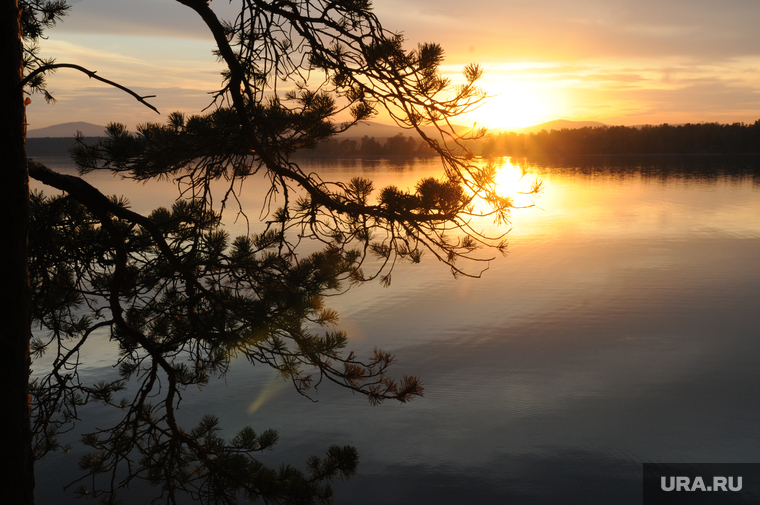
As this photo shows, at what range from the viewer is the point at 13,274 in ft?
7.15

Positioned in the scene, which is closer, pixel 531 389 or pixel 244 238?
pixel 244 238

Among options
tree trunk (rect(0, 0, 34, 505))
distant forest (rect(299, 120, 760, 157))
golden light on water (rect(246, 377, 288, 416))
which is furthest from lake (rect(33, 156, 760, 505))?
distant forest (rect(299, 120, 760, 157))

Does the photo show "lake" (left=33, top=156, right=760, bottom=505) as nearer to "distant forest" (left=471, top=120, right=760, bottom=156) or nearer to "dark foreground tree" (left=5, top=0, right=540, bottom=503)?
"dark foreground tree" (left=5, top=0, right=540, bottom=503)

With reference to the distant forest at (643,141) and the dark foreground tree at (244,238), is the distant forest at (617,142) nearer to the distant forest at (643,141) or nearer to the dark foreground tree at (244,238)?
the distant forest at (643,141)

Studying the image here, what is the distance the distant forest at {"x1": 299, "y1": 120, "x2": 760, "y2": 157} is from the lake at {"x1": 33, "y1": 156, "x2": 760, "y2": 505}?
40711 millimetres

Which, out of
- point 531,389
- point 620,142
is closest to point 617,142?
point 620,142

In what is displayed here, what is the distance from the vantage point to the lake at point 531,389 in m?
3.96

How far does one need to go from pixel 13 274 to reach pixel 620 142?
66.2 m

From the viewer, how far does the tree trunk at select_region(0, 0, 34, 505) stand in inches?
84.9

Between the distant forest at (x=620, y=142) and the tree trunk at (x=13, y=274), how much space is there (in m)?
46.2

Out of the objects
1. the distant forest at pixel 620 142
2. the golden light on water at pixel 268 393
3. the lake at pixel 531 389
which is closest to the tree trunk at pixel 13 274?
the lake at pixel 531 389

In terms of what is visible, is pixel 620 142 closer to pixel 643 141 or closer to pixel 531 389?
pixel 643 141

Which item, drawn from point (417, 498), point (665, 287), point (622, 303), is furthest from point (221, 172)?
point (665, 287)

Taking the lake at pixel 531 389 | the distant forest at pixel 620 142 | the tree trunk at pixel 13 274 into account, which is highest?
the distant forest at pixel 620 142
